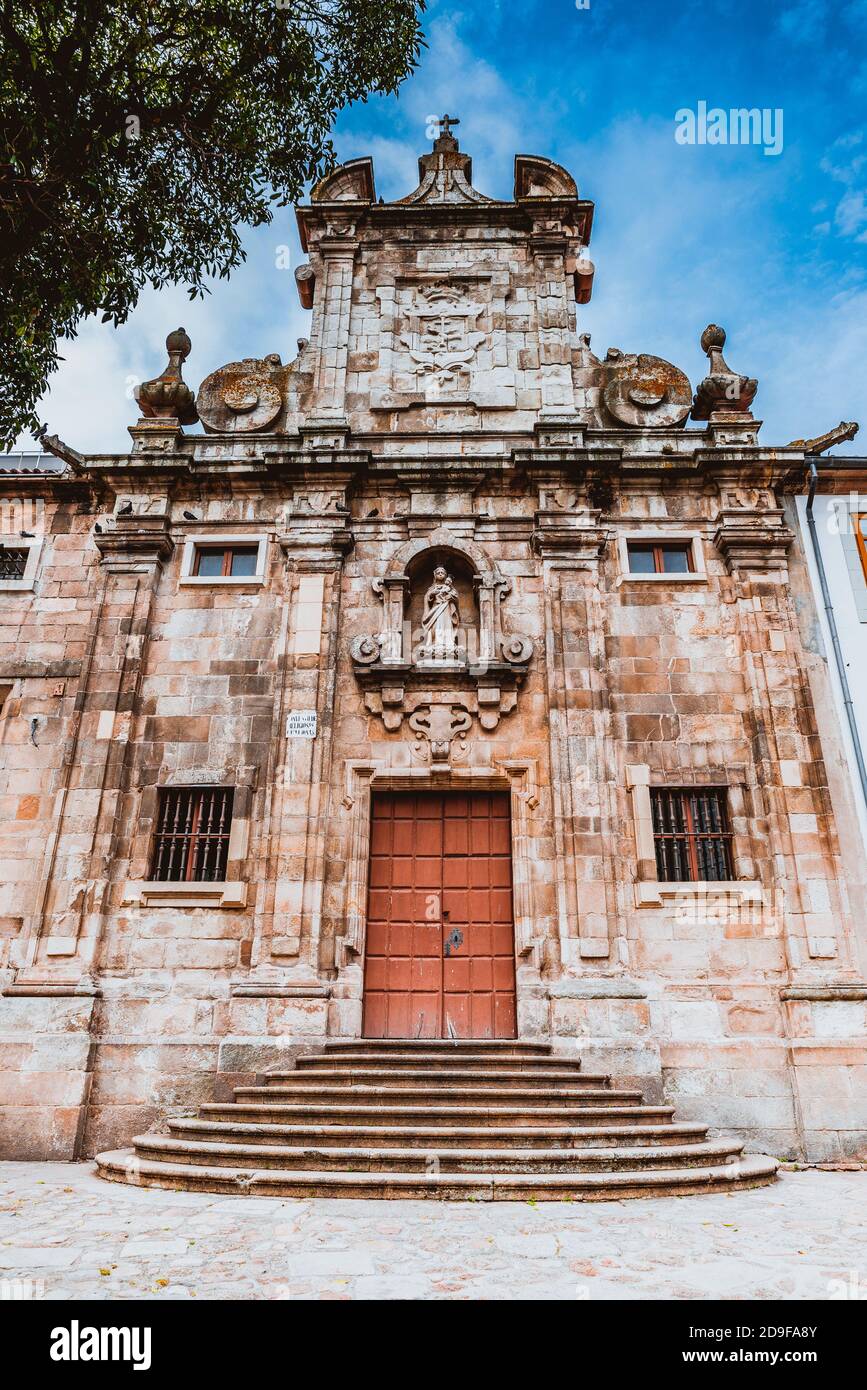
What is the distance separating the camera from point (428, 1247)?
550 centimetres

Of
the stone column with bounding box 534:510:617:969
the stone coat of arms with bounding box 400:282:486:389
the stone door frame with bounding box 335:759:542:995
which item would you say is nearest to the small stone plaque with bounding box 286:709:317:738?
the stone door frame with bounding box 335:759:542:995

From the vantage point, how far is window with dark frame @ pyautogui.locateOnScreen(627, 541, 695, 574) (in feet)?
43.0

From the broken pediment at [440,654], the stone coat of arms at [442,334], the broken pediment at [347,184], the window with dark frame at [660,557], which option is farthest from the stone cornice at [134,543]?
the window with dark frame at [660,557]

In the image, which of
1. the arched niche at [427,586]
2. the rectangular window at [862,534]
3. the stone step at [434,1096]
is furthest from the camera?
the rectangular window at [862,534]

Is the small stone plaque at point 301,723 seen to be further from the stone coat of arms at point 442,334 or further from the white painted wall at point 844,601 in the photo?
the white painted wall at point 844,601

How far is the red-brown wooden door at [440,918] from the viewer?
441 inches

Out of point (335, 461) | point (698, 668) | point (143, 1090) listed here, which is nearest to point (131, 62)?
point (335, 461)

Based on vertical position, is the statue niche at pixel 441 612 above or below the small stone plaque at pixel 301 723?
above

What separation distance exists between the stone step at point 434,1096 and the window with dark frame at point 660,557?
23.4ft

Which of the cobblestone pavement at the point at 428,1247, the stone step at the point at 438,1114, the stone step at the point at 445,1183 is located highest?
the stone step at the point at 438,1114

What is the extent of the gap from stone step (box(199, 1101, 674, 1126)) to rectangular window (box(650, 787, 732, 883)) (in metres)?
3.20

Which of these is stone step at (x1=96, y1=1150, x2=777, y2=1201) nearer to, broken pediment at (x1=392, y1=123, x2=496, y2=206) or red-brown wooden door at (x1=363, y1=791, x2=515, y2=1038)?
red-brown wooden door at (x1=363, y1=791, x2=515, y2=1038)

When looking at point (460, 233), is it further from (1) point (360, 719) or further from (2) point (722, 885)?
(2) point (722, 885)

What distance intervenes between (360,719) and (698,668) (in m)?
4.71
